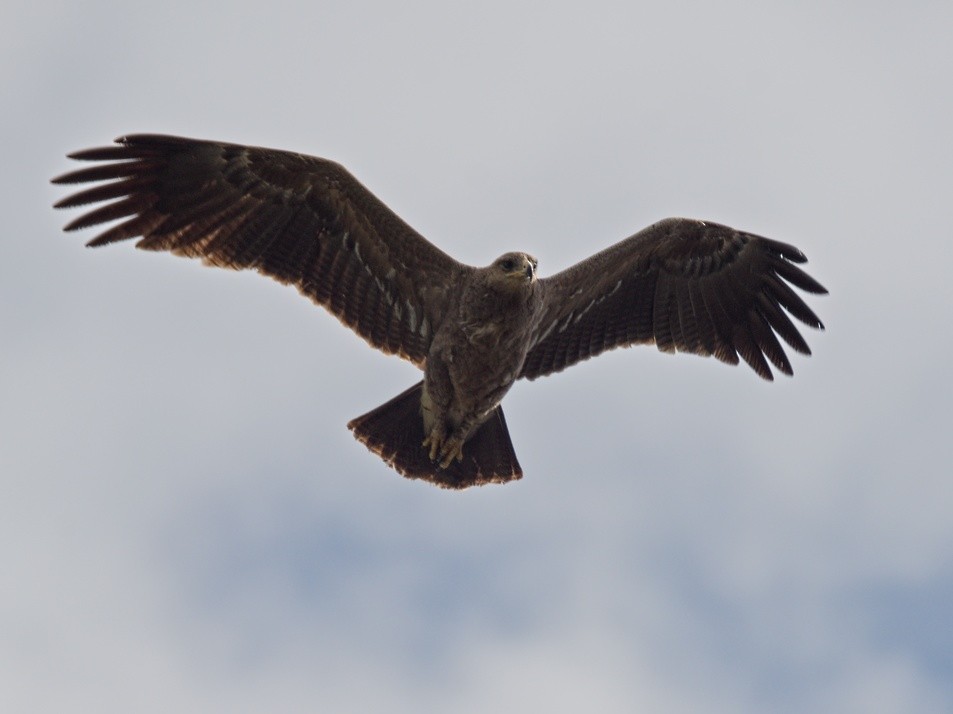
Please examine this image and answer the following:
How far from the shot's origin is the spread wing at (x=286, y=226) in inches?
447

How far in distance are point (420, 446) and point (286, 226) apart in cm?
219

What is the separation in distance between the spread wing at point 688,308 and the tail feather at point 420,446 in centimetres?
69

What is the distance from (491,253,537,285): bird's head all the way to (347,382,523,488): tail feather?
5.18 ft

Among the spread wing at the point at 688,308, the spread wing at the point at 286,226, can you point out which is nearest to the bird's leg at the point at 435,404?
the spread wing at the point at 286,226

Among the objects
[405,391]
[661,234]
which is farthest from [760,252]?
[405,391]

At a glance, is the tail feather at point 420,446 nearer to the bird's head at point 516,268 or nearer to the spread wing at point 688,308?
the spread wing at point 688,308

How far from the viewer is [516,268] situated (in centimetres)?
1096

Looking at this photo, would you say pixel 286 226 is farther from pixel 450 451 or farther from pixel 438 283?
pixel 450 451

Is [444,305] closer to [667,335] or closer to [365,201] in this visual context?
[365,201]

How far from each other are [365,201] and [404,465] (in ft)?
7.50

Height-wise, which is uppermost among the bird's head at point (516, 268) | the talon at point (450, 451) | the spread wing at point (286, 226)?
the spread wing at point (286, 226)

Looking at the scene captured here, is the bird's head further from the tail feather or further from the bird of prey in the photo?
the tail feather

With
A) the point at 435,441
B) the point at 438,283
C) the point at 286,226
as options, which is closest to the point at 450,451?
the point at 435,441

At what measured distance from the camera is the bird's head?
10961mm
